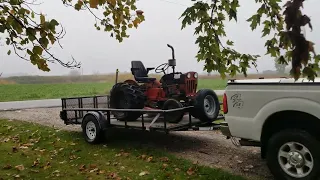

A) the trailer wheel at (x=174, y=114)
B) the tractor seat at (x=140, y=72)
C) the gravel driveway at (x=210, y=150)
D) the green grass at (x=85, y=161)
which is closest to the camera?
the green grass at (x=85, y=161)

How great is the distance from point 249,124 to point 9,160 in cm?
481

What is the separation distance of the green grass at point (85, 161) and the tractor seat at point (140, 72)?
1.66m

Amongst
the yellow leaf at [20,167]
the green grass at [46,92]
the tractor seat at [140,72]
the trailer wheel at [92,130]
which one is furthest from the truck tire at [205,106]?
the green grass at [46,92]

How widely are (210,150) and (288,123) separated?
238 centimetres

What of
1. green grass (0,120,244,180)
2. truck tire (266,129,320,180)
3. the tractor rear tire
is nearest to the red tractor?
the tractor rear tire

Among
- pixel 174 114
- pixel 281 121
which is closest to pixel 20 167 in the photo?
pixel 174 114

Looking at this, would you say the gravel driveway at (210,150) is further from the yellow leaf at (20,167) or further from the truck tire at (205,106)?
the yellow leaf at (20,167)

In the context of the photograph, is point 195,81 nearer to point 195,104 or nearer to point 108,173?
point 195,104

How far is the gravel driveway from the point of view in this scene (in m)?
6.05

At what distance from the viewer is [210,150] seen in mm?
7273

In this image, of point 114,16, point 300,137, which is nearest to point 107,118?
point 114,16

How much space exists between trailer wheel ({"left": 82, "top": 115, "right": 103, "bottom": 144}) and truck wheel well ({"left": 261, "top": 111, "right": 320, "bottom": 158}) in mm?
3955

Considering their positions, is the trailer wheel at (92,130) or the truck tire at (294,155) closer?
the truck tire at (294,155)

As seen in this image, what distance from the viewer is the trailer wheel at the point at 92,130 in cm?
803
